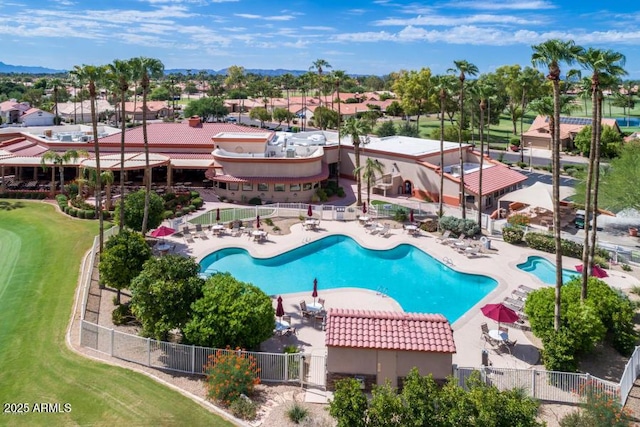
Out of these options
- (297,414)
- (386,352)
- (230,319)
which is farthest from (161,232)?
(386,352)

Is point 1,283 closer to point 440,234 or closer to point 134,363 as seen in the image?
point 134,363

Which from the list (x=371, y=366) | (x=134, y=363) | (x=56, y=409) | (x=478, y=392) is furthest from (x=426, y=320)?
(x=56, y=409)

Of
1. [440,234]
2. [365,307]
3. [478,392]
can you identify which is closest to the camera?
[478,392]

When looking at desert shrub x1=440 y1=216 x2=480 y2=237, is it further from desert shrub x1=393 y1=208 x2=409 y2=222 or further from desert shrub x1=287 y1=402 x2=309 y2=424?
desert shrub x1=287 y1=402 x2=309 y2=424

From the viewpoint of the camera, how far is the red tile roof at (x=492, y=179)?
4124 centimetres

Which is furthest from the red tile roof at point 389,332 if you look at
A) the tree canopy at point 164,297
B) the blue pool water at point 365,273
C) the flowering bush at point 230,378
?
the blue pool water at point 365,273

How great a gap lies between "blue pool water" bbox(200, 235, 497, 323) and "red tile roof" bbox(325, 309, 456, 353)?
675cm

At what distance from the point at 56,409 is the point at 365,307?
544 inches

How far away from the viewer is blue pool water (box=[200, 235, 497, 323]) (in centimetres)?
2658

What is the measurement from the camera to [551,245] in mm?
31844

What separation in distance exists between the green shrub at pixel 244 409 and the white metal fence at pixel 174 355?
1.35 metres

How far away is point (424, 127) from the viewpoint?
97.4m

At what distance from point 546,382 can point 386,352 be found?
5.60 meters

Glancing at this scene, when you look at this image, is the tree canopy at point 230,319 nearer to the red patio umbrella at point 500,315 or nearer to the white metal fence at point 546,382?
the white metal fence at point 546,382
